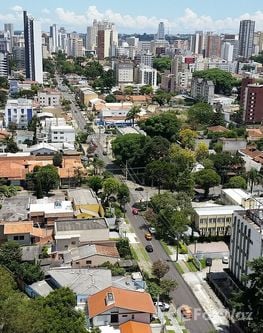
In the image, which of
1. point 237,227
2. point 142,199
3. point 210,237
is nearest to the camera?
point 237,227

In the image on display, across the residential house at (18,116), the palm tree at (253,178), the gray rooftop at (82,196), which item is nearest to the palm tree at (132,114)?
the residential house at (18,116)

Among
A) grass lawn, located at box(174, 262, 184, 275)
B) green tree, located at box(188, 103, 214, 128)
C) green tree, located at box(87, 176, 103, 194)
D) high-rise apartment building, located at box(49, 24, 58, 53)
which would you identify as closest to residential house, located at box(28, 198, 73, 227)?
green tree, located at box(87, 176, 103, 194)

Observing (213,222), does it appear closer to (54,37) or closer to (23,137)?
(23,137)

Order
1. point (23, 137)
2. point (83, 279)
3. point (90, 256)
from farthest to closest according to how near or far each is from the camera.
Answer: point (23, 137) → point (90, 256) → point (83, 279)

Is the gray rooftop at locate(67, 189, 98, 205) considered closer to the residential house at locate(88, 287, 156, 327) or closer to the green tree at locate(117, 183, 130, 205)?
the green tree at locate(117, 183, 130, 205)

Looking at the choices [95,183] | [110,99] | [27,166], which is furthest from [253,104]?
[27,166]

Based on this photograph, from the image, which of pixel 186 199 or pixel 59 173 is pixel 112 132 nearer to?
pixel 59 173

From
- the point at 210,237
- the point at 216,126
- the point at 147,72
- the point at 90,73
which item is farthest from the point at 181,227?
the point at 90,73
